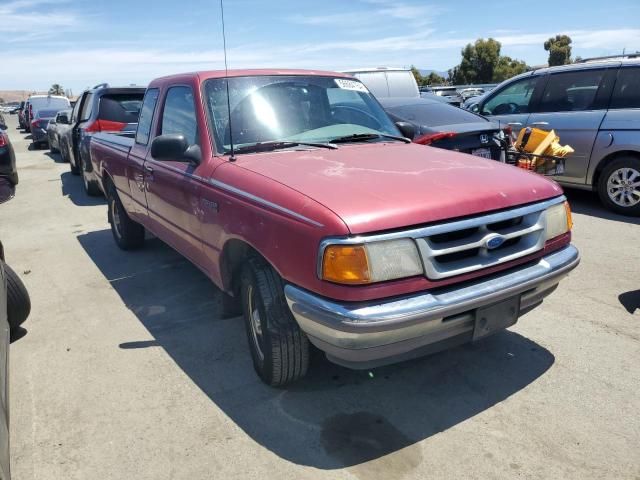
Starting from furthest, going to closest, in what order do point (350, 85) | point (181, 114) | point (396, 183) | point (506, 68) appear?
point (506, 68)
point (350, 85)
point (181, 114)
point (396, 183)

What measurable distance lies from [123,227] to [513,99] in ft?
19.8

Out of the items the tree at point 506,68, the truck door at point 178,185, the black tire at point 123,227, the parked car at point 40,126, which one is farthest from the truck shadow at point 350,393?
the tree at point 506,68

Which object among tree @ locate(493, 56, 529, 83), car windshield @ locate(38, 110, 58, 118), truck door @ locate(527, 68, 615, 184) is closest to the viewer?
truck door @ locate(527, 68, 615, 184)

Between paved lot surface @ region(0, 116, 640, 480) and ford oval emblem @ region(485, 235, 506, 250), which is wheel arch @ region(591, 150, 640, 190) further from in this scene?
ford oval emblem @ region(485, 235, 506, 250)

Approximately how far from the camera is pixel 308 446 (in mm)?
2631

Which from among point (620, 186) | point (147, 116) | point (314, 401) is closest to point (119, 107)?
point (147, 116)

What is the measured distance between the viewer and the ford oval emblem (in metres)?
2.58

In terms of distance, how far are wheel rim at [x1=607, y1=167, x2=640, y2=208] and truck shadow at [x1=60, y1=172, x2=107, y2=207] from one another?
7.81 meters

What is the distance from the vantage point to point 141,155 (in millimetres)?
4617

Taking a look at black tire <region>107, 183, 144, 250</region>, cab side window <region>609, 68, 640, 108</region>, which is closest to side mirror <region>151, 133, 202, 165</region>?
black tire <region>107, 183, 144, 250</region>

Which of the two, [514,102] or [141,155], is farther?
[514,102]

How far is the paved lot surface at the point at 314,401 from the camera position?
2.51 meters

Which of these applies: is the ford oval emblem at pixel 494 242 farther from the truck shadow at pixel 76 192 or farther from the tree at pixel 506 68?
the tree at pixel 506 68

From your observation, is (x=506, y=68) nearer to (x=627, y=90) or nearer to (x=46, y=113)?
(x=46, y=113)
